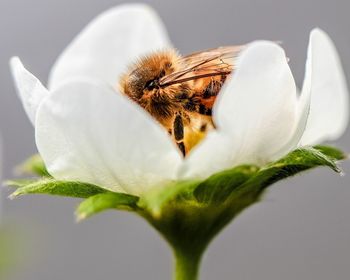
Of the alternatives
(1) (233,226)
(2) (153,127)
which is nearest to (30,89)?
(2) (153,127)

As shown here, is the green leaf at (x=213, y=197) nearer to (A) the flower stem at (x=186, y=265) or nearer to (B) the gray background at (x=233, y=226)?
(A) the flower stem at (x=186, y=265)

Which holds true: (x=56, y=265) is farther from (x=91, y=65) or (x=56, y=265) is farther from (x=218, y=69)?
(x=218, y=69)

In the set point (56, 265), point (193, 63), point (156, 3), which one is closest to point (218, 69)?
point (193, 63)

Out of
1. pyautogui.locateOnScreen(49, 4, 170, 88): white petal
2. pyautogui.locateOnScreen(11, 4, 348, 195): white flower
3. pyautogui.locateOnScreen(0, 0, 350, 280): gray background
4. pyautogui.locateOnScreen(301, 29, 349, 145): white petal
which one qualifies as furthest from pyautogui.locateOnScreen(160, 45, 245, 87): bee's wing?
pyautogui.locateOnScreen(0, 0, 350, 280): gray background

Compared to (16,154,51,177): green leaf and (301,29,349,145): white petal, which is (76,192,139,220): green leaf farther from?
(301,29,349,145): white petal

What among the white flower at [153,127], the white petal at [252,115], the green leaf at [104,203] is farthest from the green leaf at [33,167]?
the white petal at [252,115]

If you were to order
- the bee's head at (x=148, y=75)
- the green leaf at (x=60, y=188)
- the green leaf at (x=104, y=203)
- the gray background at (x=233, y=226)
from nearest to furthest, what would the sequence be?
the green leaf at (x=104, y=203), the green leaf at (x=60, y=188), the bee's head at (x=148, y=75), the gray background at (x=233, y=226)
